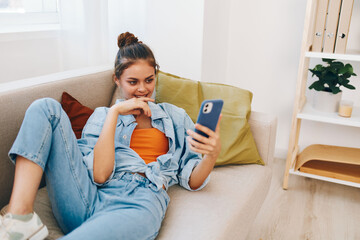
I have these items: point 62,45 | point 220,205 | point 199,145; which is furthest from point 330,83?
point 62,45

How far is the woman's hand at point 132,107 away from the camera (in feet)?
3.80

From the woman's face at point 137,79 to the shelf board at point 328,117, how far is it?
1044mm

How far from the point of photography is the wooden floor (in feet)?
5.45

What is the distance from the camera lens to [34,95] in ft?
4.17

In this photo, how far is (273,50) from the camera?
229 cm

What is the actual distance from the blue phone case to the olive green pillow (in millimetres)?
498

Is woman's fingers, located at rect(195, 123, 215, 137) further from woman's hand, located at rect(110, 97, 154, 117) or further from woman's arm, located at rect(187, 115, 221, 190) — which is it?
woman's hand, located at rect(110, 97, 154, 117)

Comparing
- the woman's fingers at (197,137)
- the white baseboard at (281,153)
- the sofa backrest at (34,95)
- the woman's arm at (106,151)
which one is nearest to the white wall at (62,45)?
the sofa backrest at (34,95)

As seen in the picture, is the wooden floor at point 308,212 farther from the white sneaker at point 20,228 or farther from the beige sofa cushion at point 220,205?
the white sneaker at point 20,228

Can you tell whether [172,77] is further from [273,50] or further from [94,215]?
[273,50]

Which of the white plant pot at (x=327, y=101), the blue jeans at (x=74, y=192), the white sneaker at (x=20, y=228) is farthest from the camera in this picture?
the white plant pot at (x=327, y=101)

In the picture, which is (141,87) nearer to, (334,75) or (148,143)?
(148,143)

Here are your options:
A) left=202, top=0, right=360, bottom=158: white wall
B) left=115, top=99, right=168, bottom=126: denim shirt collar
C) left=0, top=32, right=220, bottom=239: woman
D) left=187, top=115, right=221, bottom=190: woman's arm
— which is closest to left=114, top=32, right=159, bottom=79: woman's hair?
left=0, top=32, right=220, bottom=239: woman

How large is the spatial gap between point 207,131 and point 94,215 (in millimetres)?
411
